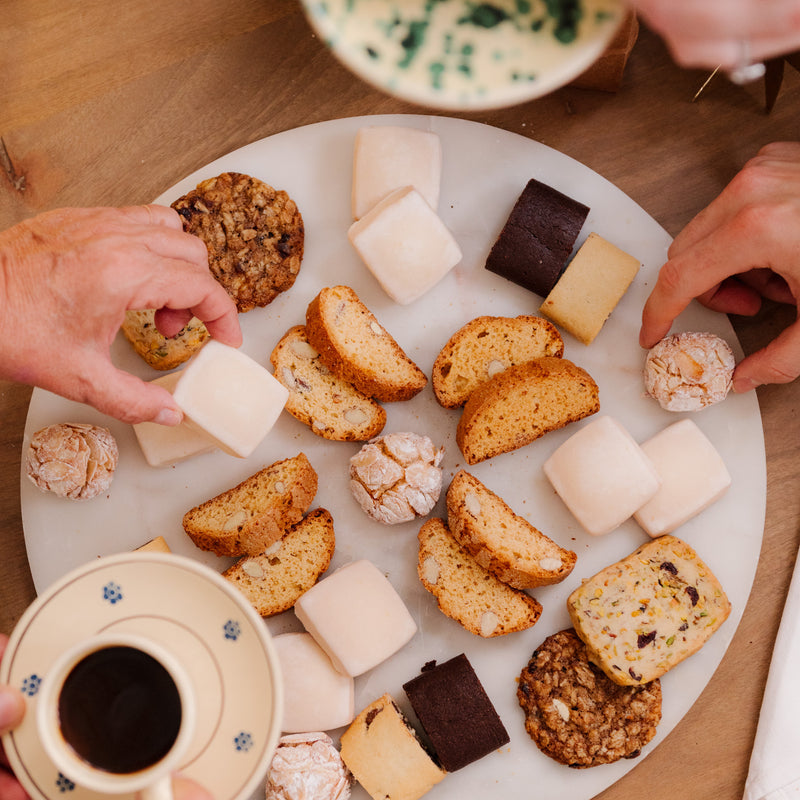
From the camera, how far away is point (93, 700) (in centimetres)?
159

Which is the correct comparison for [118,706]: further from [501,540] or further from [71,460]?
[501,540]

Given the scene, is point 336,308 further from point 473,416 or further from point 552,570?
point 552,570

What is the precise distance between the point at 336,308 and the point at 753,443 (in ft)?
4.47

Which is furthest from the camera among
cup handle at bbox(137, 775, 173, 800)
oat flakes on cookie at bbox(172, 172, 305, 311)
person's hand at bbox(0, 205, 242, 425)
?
oat flakes on cookie at bbox(172, 172, 305, 311)

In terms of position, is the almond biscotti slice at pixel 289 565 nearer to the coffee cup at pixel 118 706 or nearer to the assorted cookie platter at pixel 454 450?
the assorted cookie platter at pixel 454 450

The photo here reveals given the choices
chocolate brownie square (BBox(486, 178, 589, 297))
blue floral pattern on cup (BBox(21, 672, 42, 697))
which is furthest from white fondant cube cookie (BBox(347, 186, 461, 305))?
blue floral pattern on cup (BBox(21, 672, 42, 697))

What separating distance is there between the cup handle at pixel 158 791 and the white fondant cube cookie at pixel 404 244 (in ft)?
4.75

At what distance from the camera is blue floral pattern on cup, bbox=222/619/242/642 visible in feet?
5.21

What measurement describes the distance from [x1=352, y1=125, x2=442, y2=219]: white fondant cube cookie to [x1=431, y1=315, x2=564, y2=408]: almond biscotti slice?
0.47 m

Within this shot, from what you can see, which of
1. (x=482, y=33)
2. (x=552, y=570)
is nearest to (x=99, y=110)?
(x=482, y=33)

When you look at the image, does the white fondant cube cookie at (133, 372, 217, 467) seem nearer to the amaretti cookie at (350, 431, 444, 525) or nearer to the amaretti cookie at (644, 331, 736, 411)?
the amaretti cookie at (350, 431, 444, 525)

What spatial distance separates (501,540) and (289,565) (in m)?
0.65

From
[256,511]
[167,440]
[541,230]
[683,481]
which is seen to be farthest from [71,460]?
[683,481]

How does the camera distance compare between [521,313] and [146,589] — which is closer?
[146,589]
